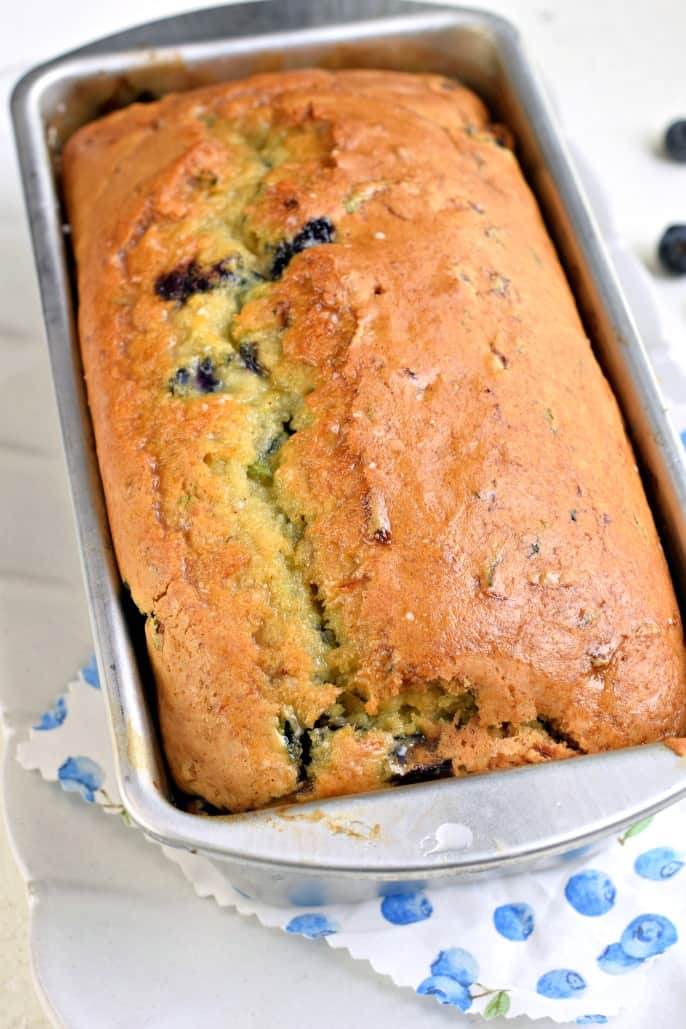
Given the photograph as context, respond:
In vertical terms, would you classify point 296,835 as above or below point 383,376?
below

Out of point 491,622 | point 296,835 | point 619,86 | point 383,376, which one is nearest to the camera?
point 296,835

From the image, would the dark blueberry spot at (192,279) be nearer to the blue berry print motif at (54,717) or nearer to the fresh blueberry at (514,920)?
the blue berry print motif at (54,717)

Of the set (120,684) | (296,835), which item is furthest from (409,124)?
(296,835)

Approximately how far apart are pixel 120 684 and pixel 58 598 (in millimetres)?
526

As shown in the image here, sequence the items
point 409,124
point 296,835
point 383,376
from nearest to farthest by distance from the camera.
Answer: point 296,835 → point 383,376 → point 409,124

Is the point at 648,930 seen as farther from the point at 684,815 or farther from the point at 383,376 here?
the point at 383,376

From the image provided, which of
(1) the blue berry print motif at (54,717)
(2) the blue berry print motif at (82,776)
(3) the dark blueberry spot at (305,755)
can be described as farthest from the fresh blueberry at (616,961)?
(1) the blue berry print motif at (54,717)

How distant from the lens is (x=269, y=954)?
1.77 meters

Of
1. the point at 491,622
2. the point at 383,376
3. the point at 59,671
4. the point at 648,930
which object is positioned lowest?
the point at 648,930

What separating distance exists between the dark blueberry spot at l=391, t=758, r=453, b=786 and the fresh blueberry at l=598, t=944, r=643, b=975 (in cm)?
43

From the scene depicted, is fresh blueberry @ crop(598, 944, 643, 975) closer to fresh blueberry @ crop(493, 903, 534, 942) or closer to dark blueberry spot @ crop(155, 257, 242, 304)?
fresh blueberry @ crop(493, 903, 534, 942)

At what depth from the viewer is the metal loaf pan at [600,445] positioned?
142 centimetres

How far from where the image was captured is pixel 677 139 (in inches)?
103

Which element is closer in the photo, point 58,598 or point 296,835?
point 296,835
